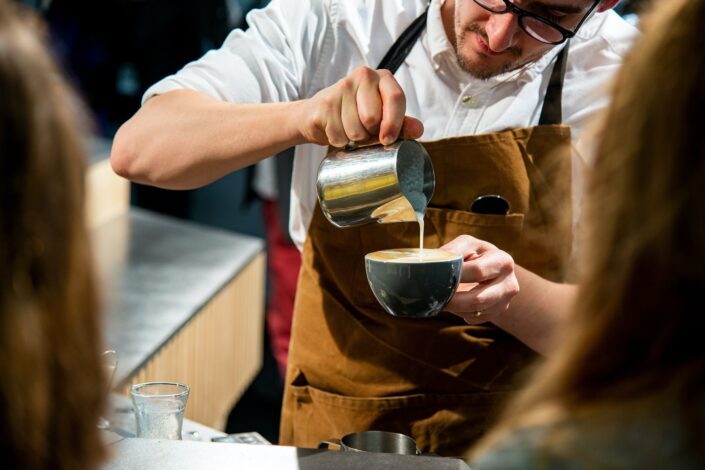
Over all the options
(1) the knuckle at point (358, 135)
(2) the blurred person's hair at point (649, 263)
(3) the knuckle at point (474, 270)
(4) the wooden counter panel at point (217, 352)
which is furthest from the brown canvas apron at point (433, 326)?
(2) the blurred person's hair at point (649, 263)

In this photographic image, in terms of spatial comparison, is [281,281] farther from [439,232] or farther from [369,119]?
[369,119]

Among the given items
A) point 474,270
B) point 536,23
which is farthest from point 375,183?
point 536,23

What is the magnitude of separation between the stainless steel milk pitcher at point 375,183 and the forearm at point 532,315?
0.31 metres

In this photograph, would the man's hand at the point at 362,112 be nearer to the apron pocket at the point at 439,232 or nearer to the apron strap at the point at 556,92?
the apron pocket at the point at 439,232

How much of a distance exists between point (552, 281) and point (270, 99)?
640 millimetres

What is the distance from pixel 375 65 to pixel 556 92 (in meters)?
0.36

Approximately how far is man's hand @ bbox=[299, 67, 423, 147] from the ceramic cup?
0.19 metres

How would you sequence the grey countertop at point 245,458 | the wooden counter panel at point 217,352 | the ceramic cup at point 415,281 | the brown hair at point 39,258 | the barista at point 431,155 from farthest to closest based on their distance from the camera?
the wooden counter panel at point 217,352 < the barista at point 431,155 < the ceramic cup at point 415,281 < the grey countertop at point 245,458 < the brown hair at point 39,258

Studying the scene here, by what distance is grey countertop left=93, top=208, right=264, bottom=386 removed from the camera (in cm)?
262

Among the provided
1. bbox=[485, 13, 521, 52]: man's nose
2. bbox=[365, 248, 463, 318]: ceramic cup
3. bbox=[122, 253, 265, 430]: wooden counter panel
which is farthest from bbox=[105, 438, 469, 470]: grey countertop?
bbox=[122, 253, 265, 430]: wooden counter panel

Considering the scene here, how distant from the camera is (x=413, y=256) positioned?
1473 mm

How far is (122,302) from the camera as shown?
293 centimetres

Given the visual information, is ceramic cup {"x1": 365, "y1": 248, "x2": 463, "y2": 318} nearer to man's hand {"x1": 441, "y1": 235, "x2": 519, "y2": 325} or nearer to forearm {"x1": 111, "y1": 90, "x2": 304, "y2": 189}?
man's hand {"x1": 441, "y1": 235, "x2": 519, "y2": 325}

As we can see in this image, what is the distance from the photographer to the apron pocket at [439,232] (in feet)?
5.79
